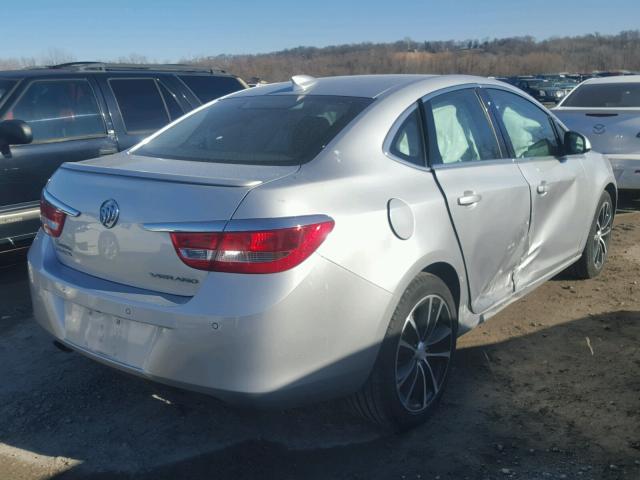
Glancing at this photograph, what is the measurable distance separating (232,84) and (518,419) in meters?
5.32

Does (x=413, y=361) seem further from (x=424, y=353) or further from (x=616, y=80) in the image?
(x=616, y=80)

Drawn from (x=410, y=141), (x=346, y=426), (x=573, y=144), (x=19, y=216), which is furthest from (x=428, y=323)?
(x=19, y=216)

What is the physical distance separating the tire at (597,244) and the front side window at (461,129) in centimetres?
168

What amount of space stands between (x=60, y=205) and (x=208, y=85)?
439 centimetres

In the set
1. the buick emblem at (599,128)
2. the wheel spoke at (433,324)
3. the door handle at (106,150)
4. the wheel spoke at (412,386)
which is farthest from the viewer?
the buick emblem at (599,128)

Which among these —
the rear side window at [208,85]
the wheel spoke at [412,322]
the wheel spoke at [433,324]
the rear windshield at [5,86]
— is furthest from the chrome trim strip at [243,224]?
the rear side window at [208,85]

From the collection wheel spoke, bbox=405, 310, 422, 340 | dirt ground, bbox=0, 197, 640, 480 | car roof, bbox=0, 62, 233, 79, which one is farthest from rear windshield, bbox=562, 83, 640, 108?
wheel spoke, bbox=405, 310, 422, 340

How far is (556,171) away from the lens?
14.2 feet

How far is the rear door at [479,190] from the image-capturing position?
3.35 meters

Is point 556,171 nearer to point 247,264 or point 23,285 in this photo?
point 247,264

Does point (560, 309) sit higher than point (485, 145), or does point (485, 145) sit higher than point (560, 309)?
point (485, 145)

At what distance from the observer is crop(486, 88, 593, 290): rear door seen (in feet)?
13.3

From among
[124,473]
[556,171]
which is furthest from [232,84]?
[124,473]

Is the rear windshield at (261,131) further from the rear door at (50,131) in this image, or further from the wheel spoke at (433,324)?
the rear door at (50,131)
